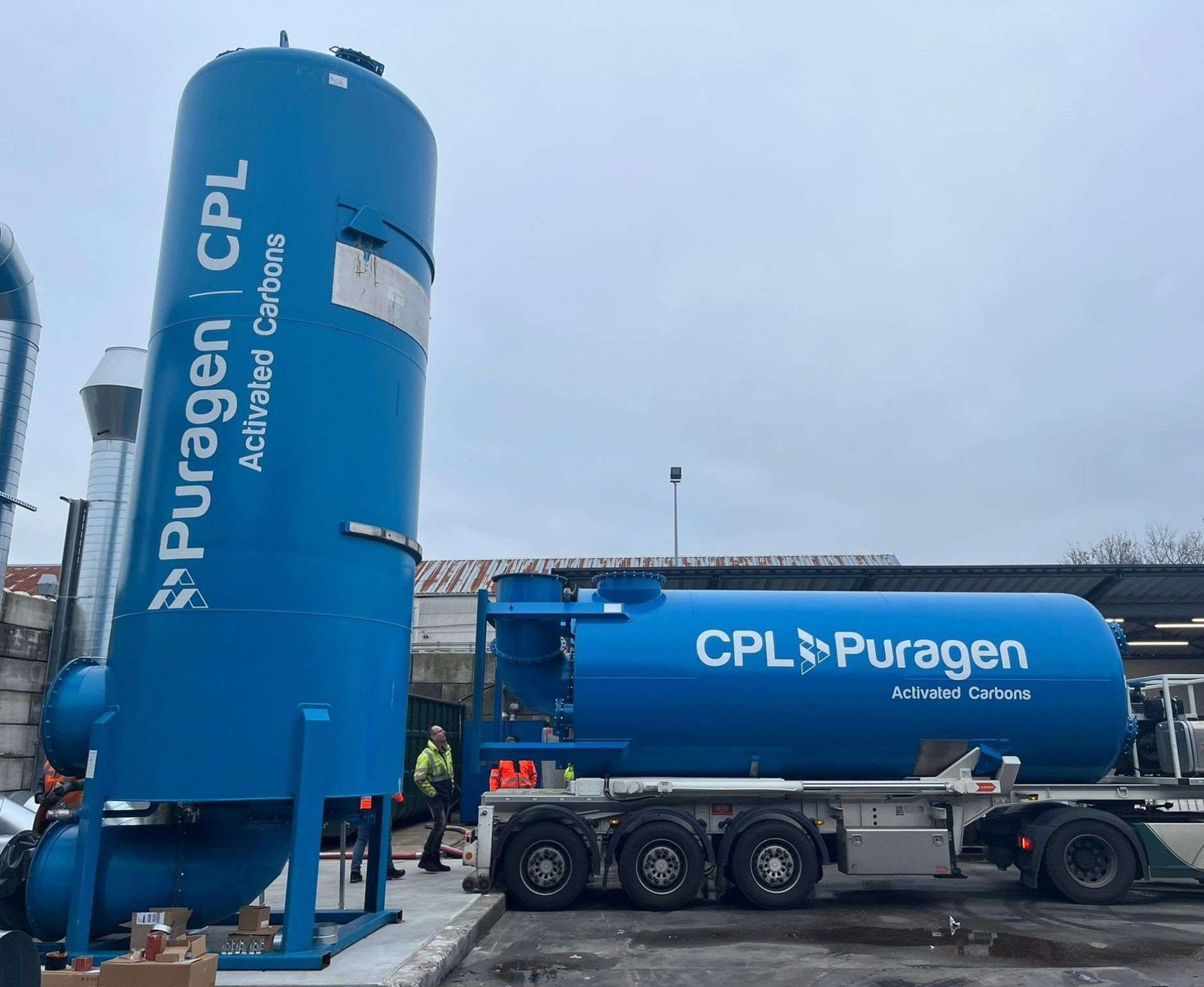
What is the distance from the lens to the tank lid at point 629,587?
1188 cm

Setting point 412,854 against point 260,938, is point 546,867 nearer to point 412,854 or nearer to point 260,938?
point 260,938

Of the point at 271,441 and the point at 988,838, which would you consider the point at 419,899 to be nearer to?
the point at 271,441

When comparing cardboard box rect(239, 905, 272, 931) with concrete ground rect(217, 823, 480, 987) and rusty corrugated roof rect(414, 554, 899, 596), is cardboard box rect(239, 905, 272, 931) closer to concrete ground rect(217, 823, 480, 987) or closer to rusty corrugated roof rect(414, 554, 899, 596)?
concrete ground rect(217, 823, 480, 987)

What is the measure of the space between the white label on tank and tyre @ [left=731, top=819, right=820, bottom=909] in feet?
21.7

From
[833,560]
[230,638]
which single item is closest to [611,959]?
[230,638]

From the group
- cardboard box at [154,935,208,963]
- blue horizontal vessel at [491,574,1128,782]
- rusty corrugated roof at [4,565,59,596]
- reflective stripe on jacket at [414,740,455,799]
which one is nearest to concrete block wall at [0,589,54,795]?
reflective stripe on jacket at [414,740,455,799]

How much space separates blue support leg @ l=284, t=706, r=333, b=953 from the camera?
6.93 meters

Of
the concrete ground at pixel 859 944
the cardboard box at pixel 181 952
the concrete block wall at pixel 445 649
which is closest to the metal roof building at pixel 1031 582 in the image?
the concrete block wall at pixel 445 649

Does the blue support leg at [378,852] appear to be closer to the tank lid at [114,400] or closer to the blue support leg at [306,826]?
the blue support leg at [306,826]

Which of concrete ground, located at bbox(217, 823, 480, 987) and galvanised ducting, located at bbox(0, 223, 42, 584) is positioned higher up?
galvanised ducting, located at bbox(0, 223, 42, 584)

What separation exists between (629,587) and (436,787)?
14.1 feet

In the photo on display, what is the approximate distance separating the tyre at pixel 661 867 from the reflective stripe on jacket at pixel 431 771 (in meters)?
3.72

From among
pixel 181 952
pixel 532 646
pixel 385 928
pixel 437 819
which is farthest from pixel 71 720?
pixel 437 819

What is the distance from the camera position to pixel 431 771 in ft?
44.2
